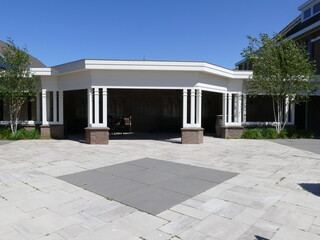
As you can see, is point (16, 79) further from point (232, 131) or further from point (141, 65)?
point (232, 131)

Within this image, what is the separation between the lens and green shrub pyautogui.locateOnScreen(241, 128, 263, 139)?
571 inches

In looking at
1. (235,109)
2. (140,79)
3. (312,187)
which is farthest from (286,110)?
(312,187)

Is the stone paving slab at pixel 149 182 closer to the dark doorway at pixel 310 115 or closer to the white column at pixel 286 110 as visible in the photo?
the white column at pixel 286 110

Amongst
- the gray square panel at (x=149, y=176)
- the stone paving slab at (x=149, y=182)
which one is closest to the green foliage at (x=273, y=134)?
the stone paving slab at (x=149, y=182)

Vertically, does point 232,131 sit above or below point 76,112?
below

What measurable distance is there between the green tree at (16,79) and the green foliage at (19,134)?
351 mm

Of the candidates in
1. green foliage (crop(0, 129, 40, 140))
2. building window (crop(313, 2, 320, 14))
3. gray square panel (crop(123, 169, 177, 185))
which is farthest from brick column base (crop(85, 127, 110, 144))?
building window (crop(313, 2, 320, 14))

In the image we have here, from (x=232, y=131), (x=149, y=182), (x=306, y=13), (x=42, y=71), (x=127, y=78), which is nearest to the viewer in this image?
(x=149, y=182)

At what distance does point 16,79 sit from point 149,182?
11.2 metres

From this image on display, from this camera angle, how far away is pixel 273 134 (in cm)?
1455

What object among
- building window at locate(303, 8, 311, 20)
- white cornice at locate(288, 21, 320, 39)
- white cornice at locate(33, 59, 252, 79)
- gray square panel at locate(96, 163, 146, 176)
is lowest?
gray square panel at locate(96, 163, 146, 176)

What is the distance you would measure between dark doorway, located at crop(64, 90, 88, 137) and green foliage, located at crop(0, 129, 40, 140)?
3.48 meters

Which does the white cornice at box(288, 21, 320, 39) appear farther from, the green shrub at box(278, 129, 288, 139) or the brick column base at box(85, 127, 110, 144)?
the brick column base at box(85, 127, 110, 144)

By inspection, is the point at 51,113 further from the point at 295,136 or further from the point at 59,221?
the point at 295,136
